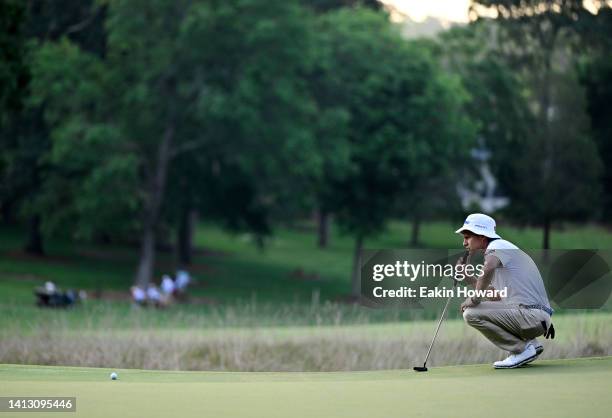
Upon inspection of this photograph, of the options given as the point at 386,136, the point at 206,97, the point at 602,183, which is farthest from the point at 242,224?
the point at 602,183

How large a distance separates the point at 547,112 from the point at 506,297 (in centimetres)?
5051

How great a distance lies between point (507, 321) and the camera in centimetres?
1183

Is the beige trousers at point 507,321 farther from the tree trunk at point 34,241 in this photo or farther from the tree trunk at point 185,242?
the tree trunk at point 34,241

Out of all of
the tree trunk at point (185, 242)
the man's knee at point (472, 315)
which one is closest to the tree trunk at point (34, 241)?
the tree trunk at point (185, 242)

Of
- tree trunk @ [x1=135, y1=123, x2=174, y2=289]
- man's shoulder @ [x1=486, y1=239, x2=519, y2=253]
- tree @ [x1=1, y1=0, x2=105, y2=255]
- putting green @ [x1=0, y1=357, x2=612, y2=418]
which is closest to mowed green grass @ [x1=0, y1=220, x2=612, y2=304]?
tree trunk @ [x1=135, y1=123, x2=174, y2=289]

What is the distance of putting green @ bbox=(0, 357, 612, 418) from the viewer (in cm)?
905

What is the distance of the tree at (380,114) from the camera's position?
51.7 metres

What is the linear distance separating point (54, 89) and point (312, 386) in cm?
3512

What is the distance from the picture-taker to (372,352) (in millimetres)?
19609

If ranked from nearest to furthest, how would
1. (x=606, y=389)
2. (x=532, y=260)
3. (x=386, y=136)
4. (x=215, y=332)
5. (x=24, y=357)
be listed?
1. (x=606, y=389)
2. (x=532, y=260)
3. (x=24, y=357)
4. (x=215, y=332)
5. (x=386, y=136)

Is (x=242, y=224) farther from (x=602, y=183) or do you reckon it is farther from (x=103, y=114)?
(x=602, y=183)

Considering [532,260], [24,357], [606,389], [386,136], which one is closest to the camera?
[606,389]

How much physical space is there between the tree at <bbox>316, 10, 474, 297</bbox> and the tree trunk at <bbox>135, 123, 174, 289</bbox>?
7.20 m

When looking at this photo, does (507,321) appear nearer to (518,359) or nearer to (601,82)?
(518,359)
